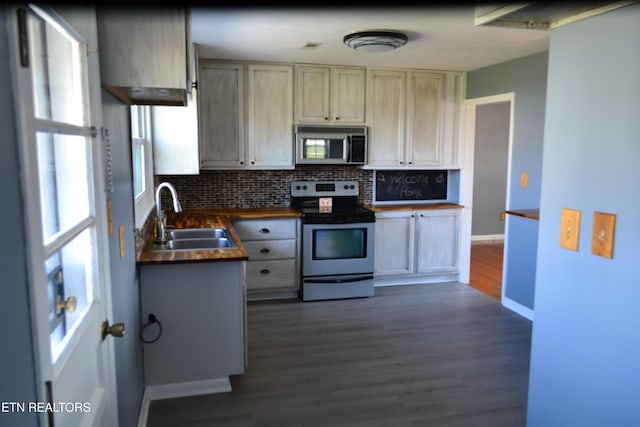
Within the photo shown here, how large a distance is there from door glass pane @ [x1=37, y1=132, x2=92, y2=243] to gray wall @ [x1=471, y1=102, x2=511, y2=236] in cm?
691

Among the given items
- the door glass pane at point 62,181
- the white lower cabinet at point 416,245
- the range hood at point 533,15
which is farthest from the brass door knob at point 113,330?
the white lower cabinet at point 416,245

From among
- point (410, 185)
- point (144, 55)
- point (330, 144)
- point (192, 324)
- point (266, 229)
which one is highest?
point (144, 55)

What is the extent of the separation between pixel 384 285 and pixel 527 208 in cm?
170

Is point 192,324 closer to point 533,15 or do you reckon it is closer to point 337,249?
point 337,249

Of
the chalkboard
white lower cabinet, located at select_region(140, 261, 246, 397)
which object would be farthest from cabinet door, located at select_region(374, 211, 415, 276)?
white lower cabinet, located at select_region(140, 261, 246, 397)

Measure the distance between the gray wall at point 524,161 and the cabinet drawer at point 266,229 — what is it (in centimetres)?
208

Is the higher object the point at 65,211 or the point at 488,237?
the point at 65,211

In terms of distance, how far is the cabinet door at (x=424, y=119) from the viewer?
506 centimetres

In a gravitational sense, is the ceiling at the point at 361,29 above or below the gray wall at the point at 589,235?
above

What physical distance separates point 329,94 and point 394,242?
1.70 meters

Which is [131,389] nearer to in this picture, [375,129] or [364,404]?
[364,404]

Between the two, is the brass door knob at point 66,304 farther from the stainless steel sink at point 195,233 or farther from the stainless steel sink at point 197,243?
the stainless steel sink at point 195,233

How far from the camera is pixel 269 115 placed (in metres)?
4.68

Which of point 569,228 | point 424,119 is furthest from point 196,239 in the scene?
point 424,119
